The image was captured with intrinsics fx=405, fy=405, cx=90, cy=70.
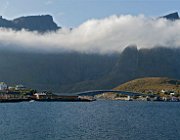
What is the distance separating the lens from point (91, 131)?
93062 millimetres

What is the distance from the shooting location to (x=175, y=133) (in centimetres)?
9425

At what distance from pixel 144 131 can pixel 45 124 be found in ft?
88.0

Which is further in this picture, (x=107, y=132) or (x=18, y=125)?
(x=18, y=125)

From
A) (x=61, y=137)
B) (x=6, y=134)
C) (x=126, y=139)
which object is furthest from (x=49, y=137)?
(x=126, y=139)

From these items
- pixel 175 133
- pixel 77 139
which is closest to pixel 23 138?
pixel 77 139

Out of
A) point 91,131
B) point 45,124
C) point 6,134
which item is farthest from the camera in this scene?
point 45,124

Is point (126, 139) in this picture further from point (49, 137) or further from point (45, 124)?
point (45, 124)

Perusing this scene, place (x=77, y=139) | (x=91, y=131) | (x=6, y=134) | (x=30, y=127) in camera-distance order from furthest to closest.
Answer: (x=30, y=127) → (x=91, y=131) → (x=6, y=134) → (x=77, y=139)

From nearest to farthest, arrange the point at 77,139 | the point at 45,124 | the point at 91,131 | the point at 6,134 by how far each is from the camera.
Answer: the point at 77,139, the point at 6,134, the point at 91,131, the point at 45,124

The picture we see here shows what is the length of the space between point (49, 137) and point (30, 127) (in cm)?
1688

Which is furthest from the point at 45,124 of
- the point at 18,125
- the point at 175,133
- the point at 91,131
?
the point at 175,133

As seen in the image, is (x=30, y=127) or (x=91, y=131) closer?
(x=91, y=131)

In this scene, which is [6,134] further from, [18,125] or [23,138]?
[18,125]

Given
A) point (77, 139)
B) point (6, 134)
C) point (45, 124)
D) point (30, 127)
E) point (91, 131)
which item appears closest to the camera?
point (77, 139)
